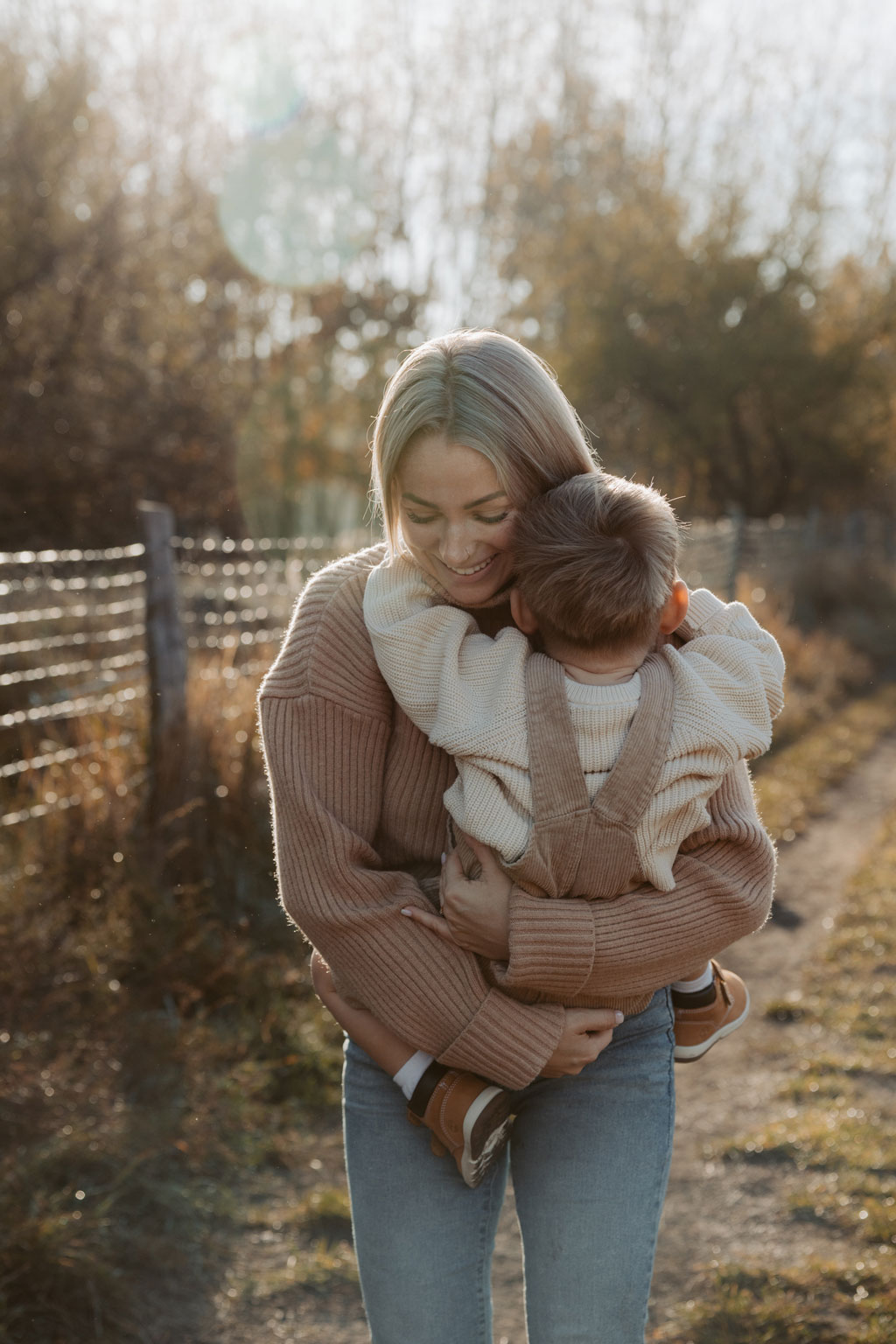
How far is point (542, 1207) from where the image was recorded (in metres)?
1.69

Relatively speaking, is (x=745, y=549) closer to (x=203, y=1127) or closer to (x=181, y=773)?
(x=181, y=773)

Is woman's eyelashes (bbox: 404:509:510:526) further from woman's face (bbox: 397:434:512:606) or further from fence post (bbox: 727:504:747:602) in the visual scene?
fence post (bbox: 727:504:747:602)

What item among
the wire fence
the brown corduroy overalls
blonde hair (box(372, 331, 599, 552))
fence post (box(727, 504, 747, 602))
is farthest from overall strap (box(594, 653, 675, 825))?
fence post (box(727, 504, 747, 602))

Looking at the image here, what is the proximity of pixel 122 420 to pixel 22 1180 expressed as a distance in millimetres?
9025

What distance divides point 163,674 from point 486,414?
10.1 feet

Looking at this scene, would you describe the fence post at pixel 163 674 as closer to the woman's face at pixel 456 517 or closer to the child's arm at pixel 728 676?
the woman's face at pixel 456 517

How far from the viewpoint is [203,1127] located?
11.3ft

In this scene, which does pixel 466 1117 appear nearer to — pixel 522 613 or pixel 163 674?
pixel 522 613

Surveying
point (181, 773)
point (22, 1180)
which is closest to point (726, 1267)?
point (22, 1180)

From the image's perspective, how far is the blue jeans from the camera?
1648 mm

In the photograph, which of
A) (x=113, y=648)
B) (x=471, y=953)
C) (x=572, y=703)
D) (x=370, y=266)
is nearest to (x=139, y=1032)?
(x=471, y=953)

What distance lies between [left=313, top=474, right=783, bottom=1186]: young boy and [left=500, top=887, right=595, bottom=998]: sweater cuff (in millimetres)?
40

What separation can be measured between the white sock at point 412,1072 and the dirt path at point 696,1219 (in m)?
1.54

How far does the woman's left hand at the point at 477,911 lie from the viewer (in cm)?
163
